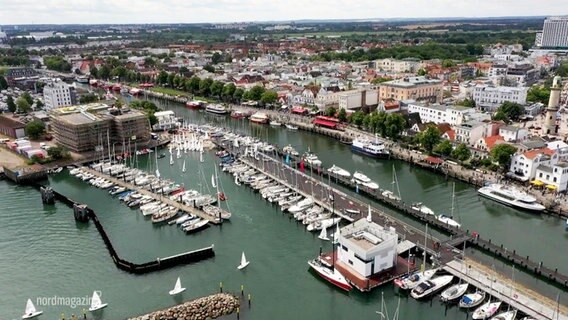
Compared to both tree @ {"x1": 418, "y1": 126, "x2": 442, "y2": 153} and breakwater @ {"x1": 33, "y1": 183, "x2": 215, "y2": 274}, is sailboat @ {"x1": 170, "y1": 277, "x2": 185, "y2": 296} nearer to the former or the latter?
breakwater @ {"x1": 33, "y1": 183, "x2": 215, "y2": 274}

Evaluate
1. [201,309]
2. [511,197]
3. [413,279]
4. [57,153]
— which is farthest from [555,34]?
[201,309]

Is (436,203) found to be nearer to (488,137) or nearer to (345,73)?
(488,137)

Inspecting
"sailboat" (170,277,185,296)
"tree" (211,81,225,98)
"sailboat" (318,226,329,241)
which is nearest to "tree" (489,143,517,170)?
"sailboat" (318,226,329,241)

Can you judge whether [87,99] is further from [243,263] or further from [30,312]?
[243,263]

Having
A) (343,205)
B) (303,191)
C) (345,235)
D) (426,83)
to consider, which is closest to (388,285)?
(345,235)

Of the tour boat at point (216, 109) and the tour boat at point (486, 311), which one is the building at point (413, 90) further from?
the tour boat at point (486, 311)

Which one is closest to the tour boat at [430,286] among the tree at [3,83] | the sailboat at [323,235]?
the sailboat at [323,235]
